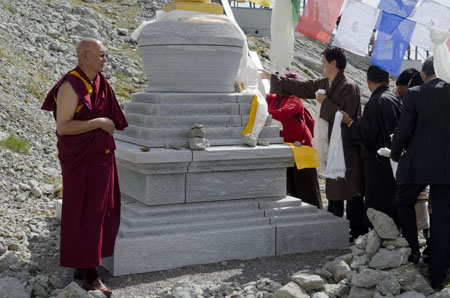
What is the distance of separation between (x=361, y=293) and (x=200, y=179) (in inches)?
78.3

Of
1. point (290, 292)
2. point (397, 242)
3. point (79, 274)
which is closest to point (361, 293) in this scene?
point (290, 292)

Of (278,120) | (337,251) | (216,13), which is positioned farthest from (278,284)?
(216,13)

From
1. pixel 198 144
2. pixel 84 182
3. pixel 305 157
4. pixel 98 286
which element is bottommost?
pixel 98 286

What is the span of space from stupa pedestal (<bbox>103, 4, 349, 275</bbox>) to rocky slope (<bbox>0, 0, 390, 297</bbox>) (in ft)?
2.98

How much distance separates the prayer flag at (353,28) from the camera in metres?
6.13

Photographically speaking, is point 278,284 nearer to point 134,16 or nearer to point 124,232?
point 124,232

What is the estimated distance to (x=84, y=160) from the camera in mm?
4461

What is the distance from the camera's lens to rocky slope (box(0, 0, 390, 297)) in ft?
17.3

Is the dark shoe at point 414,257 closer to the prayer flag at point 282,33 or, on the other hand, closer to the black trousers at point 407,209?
the black trousers at point 407,209

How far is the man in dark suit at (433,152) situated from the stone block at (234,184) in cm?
155

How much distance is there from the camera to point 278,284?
4418 millimetres

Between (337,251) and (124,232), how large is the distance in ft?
7.01

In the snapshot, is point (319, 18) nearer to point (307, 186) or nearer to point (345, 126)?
point (345, 126)

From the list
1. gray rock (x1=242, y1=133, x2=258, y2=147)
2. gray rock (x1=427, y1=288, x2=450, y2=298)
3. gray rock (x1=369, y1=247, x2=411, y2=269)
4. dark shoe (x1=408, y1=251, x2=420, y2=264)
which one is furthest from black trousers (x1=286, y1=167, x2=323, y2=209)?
gray rock (x1=427, y1=288, x2=450, y2=298)
